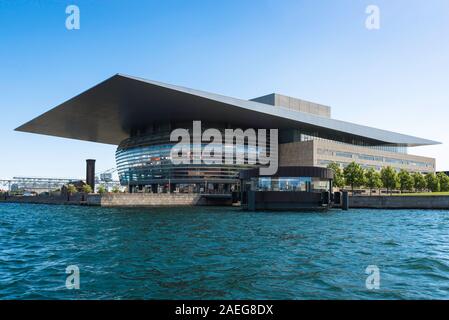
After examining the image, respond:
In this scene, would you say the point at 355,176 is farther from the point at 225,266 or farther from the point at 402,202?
the point at 225,266

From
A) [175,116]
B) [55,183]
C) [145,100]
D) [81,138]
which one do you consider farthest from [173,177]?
[55,183]

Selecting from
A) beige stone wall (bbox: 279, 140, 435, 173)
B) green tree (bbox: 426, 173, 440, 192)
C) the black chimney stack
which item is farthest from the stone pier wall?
the black chimney stack

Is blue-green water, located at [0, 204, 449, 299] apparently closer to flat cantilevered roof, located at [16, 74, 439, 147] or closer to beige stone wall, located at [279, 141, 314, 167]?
flat cantilevered roof, located at [16, 74, 439, 147]

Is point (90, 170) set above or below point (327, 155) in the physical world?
below

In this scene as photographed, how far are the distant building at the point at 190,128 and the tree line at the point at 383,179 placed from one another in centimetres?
1031

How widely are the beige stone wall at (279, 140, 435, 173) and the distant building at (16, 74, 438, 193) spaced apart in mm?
216

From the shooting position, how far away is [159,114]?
8375 centimetres

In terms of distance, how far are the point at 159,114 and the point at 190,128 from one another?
8.56 metres

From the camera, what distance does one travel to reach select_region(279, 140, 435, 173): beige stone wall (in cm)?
8519

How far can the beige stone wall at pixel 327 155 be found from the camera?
8519 centimetres

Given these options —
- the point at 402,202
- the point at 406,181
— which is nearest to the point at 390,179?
the point at 406,181

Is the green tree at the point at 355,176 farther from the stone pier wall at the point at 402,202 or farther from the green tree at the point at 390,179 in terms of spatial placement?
the stone pier wall at the point at 402,202

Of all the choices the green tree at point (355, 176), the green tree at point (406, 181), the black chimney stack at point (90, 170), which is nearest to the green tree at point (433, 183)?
the green tree at point (406, 181)
